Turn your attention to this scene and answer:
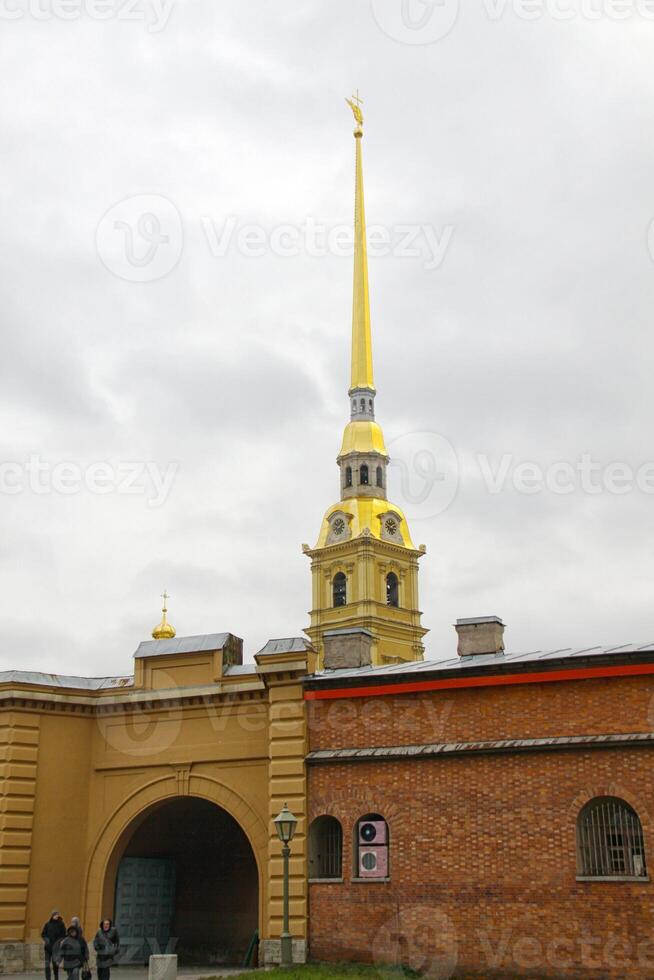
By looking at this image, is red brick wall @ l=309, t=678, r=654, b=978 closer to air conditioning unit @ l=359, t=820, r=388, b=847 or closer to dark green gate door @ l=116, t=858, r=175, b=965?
air conditioning unit @ l=359, t=820, r=388, b=847

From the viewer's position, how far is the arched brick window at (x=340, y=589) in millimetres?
79750

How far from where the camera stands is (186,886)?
2944 centimetres

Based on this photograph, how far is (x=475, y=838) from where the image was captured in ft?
71.4

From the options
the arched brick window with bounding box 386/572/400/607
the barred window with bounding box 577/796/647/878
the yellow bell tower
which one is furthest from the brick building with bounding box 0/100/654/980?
the arched brick window with bounding box 386/572/400/607

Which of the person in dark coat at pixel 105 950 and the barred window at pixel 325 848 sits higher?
the barred window at pixel 325 848

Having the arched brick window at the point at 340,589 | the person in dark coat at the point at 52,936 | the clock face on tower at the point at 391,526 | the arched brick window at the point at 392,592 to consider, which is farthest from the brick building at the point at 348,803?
the clock face on tower at the point at 391,526

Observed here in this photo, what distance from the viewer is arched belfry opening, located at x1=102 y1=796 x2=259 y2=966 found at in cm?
2686

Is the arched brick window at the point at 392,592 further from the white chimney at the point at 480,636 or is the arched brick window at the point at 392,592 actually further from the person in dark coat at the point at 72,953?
the person in dark coat at the point at 72,953

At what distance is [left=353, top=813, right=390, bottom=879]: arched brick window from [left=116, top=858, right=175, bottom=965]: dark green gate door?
701 centimetres

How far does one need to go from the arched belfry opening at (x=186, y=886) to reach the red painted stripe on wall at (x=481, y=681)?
5309 mm

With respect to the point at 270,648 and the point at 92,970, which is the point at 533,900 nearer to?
the point at 270,648

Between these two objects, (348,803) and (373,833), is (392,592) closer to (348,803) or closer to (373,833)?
(348,803)

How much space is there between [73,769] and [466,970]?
34.7 feet

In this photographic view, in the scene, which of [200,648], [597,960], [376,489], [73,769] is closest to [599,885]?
[597,960]
